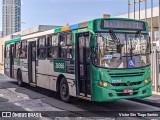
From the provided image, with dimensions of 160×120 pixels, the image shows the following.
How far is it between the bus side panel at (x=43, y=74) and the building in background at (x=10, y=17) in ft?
269

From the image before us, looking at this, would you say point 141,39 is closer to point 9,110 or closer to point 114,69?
point 114,69

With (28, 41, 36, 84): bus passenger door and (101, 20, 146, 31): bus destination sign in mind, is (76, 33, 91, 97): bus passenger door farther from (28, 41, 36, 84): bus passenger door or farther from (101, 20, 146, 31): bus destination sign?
(28, 41, 36, 84): bus passenger door

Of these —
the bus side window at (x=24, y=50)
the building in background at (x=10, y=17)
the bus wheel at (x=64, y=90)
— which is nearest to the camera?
the bus wheel at (x=64, y=90)

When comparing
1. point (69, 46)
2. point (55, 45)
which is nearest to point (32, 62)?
point (55, 45)

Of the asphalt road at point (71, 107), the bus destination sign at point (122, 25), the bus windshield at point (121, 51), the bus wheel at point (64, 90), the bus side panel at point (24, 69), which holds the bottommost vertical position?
the asphalt road at point (71, 107)

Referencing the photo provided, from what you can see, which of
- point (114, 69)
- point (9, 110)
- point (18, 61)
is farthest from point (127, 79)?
point (18, 61)

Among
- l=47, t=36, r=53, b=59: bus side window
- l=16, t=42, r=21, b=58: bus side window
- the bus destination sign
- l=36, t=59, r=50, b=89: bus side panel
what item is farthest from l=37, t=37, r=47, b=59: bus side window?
the bus destination sign

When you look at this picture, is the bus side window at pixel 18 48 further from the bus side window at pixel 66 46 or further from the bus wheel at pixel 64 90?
the bus wheel at pixel 64 90

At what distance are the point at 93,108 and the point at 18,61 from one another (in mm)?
8936

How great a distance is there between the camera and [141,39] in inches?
406

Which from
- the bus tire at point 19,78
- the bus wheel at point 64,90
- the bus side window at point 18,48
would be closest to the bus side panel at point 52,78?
the bus wheel at point 64,90

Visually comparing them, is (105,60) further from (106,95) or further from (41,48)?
(41,48)

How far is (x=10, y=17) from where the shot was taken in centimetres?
9600

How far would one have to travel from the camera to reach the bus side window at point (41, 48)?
13789mm
